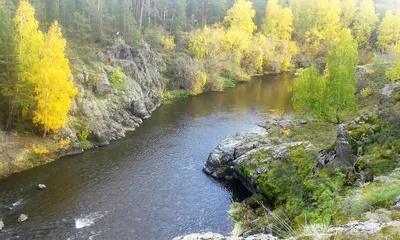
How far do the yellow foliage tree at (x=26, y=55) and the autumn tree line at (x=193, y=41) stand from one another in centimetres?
11

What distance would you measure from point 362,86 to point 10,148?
180ft

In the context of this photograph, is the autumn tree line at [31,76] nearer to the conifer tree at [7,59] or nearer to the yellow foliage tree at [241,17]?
the conifer tree at [7,59]

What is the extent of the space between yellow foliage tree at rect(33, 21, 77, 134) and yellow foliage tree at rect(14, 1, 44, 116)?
809 millimetres

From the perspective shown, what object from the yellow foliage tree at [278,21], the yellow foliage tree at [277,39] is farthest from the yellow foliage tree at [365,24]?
the yellow foliage tree at [278,21]

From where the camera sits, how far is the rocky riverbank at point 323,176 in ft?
33.6

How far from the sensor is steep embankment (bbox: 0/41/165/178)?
4334cm

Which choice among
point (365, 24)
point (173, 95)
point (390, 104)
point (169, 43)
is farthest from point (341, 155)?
point (365, 24)

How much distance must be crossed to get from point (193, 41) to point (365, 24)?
57.6 metres

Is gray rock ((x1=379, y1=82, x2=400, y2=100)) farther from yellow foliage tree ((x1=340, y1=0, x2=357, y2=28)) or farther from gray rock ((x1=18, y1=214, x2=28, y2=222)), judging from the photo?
yellow foliage tree ((x1=340, y1=0, x2=357, y2=28))

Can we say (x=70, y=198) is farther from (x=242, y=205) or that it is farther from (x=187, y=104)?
(x=187, y=104)

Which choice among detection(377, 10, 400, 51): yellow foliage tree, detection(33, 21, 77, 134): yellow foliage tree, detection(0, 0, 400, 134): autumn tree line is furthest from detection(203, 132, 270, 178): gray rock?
detection(377, 10, 400, 51): yellow foliage tree

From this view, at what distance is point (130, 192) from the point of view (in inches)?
1437

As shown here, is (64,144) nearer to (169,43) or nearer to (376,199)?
(376,199)

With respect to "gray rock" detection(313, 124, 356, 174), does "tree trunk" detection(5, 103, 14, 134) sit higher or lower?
lower
